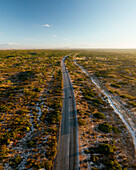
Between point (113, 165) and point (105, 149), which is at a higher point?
point (105, 149)

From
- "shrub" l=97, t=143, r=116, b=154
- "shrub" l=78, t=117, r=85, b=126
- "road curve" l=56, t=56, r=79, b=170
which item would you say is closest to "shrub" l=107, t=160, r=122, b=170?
"shrub" l=97, t=143, r=116, b=154

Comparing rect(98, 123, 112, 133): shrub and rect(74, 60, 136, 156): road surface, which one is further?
rect(74, 60, 136, 156): road surface

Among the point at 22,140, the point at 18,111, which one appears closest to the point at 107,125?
the point at 22,140

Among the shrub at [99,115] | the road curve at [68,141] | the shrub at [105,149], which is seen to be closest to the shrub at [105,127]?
the shrub at [99,115]

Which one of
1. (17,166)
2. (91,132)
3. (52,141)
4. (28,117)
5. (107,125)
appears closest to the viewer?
(17,166)

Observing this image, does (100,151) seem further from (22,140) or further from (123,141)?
(22,140)

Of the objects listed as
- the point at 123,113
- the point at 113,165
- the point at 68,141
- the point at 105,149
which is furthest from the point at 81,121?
the point at 123,113

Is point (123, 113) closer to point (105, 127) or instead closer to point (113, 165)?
point (105, 127)

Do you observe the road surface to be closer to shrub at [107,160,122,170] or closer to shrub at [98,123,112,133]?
shrub at [98,123,112,133]

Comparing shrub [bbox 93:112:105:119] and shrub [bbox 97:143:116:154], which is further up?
shrub [bbox 93:112:105:119]

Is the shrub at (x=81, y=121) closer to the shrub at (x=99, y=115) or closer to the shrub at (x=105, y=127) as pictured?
the shrub at (x=105, y=127)

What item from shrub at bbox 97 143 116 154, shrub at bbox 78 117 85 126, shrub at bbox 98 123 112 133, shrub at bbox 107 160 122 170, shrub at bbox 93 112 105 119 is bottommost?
shrub at bbox 107 160 122 170
